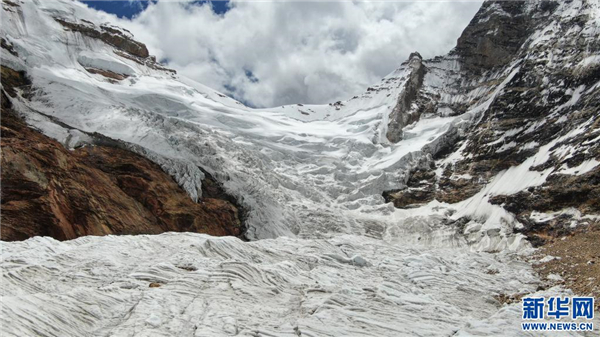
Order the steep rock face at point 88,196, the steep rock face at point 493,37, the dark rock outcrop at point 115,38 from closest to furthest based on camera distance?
the steep rock face at point 88,196, the dark rock outcrop at point 115,38, the steep rock face at point 493,37

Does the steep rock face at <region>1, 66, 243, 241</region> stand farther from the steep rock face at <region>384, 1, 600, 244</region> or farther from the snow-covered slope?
the steep rock face at <region>384, 1, 600, 244</region>

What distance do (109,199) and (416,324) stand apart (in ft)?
→ 77.2

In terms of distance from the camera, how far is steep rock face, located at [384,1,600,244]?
4841 centimetres

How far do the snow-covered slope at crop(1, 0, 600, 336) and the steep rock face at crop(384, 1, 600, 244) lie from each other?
1128 millimetres

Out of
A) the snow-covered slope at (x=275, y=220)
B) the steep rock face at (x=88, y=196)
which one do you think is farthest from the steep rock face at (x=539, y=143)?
the steep rock face at (x=88, y=196)

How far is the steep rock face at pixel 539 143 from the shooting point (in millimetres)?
48406

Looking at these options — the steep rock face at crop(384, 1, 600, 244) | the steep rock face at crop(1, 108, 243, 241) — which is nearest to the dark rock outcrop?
the steep rock face at crop(384, 1, 600, 244)

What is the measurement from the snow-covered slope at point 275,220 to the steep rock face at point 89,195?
2.07 metres

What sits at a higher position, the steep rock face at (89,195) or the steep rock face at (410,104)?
the steep rock face at (410,104)

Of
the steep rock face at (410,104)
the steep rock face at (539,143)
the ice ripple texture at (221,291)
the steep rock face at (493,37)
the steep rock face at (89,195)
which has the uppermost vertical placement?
the steep rock face at (493,37)

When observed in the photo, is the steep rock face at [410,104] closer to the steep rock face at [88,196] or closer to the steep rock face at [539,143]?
the steep rock face at [539,143]

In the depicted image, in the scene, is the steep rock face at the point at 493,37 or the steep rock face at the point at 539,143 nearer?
the steep rock face at the point at 539,143

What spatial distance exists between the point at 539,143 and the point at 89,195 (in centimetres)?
5321

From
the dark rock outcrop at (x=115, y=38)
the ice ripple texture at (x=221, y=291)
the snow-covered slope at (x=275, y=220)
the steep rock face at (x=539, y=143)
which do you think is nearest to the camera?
the ice ripple texture at (x=221, y=291)
